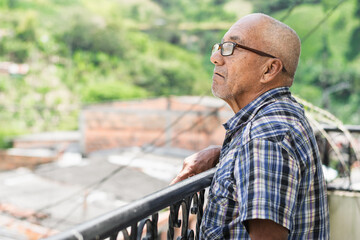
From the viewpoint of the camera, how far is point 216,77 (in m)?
1.08

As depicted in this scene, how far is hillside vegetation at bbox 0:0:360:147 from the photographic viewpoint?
27.0m

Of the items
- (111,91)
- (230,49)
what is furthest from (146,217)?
(111,91)

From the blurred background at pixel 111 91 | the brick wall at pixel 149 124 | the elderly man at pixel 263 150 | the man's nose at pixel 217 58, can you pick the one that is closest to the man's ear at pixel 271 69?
the elderly man at pixel 263 150

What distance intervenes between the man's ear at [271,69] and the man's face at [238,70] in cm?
2

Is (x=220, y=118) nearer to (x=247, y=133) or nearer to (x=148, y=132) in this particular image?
(x=148, y=132)

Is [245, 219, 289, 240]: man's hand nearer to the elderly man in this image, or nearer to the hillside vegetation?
the elderly man

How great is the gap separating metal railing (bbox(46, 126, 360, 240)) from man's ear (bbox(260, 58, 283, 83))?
13.9 inches

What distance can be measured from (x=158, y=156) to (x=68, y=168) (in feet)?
17.8

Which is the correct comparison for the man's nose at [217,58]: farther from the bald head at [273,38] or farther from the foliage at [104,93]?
the foliage at [104,93]

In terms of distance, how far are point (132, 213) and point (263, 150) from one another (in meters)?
0.31

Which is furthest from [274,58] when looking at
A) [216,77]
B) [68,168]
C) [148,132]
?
[148,132]

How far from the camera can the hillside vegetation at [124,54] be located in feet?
88.4

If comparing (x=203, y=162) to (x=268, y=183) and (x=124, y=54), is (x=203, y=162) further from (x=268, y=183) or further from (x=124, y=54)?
(x=124, y=54)

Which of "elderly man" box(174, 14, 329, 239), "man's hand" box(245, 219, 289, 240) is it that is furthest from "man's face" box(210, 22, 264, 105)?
"man's hand" box(245, 219, 289, 240)
